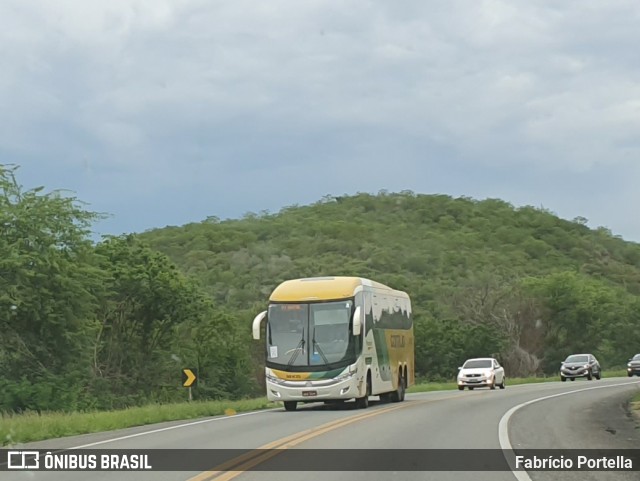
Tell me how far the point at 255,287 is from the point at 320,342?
236 feet

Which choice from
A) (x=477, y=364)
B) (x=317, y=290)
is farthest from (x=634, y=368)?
(x=317, y=290)

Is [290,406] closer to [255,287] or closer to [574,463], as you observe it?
[574,463]

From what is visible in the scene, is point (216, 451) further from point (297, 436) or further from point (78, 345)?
point (78, 345)

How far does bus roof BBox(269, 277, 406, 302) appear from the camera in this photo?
2685cm

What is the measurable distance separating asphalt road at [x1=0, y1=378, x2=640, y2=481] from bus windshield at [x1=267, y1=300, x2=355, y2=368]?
143 cm

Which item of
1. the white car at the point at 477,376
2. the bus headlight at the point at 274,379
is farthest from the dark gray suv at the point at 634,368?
the bus headlight at the point at 274,379

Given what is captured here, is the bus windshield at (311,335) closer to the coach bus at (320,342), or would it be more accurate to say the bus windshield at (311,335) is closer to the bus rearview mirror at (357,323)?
the coach bus at (320,342)

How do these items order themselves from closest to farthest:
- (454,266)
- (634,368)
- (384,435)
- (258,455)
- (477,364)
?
(258,455), (384,435), (477,364), (634,368), (454,266)

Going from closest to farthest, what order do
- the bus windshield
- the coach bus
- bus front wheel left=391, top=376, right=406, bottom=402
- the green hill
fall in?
the coach bus
the bus windshield
bus front wheel left=391, top=376, right=406, bottom=402
the green hill

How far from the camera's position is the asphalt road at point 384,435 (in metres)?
12.4

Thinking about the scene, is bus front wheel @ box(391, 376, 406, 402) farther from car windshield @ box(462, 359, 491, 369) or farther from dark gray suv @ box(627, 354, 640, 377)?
dark gray suv @ box(627, 354, 640, 377)

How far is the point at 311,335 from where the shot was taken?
2656 cm

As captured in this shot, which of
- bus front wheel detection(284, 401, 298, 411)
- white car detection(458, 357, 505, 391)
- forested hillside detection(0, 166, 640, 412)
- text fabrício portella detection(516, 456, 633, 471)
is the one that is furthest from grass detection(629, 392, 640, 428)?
forested hillside detection(0, 166, 640, 412)

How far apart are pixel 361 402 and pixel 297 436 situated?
9.69 metres
